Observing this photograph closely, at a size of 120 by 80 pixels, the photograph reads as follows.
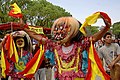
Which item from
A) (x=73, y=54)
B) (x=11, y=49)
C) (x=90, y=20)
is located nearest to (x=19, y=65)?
(x=11, y=49)

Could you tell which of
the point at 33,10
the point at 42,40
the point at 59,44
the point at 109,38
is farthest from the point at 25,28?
the point at 33,10

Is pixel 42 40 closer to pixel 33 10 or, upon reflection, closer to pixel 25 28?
pixel 25 28

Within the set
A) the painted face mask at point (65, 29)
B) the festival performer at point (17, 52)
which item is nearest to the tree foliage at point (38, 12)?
the festival performer at point (17, 52)

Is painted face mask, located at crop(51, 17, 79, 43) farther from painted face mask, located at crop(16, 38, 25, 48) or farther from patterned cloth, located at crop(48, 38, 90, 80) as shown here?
painted face mask, located at crop(16, 38, 25, 48)

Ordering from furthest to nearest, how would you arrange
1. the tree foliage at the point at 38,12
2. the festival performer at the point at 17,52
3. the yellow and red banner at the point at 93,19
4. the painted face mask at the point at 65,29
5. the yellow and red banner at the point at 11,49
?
1. the tree foliage at the point at 38,12
2. the festival performer at the point at 17,52
3. the yellow and red banner at the point at 11,49
4. the painted face mask at the point at 65,29
5. the yellow and red banner at the point at 93,19

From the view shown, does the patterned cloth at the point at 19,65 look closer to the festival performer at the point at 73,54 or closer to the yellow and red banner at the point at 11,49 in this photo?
the yellow and red banner at the point at 11,49

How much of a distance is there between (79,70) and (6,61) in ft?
7.45

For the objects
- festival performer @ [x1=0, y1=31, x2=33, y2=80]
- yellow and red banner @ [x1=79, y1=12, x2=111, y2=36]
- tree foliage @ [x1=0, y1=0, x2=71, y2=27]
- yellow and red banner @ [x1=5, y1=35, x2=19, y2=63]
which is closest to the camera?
yellow and red banner @ [x1=79, y1=12, x2=111, y2=36]

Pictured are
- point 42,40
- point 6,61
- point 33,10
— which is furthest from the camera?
point 33,10

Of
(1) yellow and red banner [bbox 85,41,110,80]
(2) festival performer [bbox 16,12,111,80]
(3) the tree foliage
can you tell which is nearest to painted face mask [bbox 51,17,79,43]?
(2) festival performer [bbox 16,12,111,80]

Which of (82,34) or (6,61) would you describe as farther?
(6,61)

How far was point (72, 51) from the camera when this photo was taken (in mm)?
4066

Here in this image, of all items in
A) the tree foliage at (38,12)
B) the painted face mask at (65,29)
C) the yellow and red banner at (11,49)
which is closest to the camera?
the painted face mask at (65,29)

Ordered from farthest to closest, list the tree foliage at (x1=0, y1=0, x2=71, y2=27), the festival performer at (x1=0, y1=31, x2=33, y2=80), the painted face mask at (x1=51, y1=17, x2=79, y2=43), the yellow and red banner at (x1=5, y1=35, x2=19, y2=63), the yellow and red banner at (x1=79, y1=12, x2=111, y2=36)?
the tree foliage at (x1=0, y1=0, x2=71, y2=27)
the festival performer at (x1=0, y1=31, x2=33, y2=80)
the yellow and red banner at (x1=5, y1=35, x2=19, y2=63)
the painted face mask at (x1=51, y1=17, x2=79, y2=43)
the yellow and red banner at (x1=79, y1=12, x2=111, y2=36)
